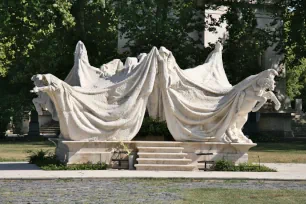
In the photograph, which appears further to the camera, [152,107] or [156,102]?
[152,107]

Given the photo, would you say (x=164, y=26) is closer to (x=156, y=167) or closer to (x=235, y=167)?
(x=235, y=167)

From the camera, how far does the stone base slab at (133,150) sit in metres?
17.4

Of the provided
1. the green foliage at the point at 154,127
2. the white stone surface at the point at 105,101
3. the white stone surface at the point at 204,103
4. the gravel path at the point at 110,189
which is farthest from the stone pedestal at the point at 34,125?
the gravel path at the point at 110,189

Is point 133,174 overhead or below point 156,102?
below

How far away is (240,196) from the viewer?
12.4 metres

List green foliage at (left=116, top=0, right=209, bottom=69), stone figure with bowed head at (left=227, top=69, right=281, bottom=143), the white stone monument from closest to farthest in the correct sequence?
the white stone monument
stone figure with bowed head at (left=227, top=69, right=281, bottom=143)
green foliage at (left=116, top=0, right=209, bottom=69)

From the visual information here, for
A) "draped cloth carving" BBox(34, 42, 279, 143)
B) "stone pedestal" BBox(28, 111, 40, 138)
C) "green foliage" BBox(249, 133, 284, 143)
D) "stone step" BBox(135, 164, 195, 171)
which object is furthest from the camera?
"stone pedestal" BBox(28, 111, 40, 138)

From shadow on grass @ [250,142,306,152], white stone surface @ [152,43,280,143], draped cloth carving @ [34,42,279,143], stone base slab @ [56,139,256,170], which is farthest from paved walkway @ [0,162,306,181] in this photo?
shadow on grass @ [250,142,306,152]

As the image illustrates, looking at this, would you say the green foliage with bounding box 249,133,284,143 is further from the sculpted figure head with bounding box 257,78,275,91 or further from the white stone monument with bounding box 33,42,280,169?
the sculpted figure head with bounding box 257,78,275,91

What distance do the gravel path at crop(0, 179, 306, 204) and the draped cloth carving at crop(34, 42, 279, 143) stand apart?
3250 mm

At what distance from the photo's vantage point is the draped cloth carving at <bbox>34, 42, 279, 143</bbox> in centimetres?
1766

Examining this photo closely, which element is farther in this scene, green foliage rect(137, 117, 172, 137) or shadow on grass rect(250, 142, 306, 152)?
shadow on grass rect(250, 142, 306, 152)

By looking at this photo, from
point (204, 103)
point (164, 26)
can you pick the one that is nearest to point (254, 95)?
point (204, 103)

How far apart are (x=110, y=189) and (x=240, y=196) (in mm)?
2421
